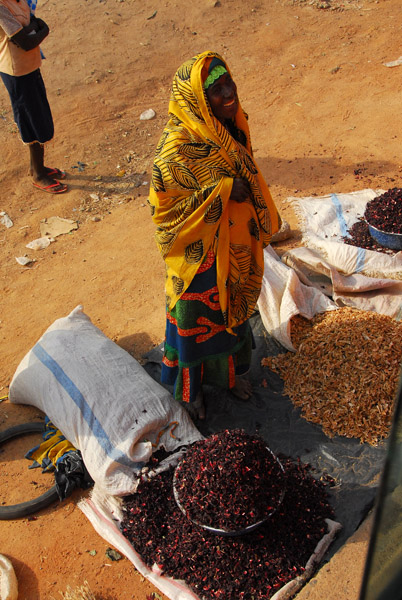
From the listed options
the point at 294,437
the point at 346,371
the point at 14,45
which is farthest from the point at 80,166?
the point at 294,437

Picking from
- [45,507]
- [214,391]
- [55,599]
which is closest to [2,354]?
[45,507]

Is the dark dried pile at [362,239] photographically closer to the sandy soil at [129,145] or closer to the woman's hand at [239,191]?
the sandy soil at [129,145]

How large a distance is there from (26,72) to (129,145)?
167 cm

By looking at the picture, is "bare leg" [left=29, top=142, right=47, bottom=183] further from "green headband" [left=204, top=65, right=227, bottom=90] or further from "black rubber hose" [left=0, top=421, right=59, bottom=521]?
"black rubber hose" [left=0, top=421, right=59, bottom=521]

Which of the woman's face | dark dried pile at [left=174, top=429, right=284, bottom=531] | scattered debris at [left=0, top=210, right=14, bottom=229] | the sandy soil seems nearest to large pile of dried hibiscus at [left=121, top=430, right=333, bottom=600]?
dark dried pile at [left=174, top=429, right=284, bottom=531]

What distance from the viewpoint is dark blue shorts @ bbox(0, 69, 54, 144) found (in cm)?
562

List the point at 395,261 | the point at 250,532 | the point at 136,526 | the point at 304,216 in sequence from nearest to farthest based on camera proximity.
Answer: the point at 250,532 < the point at 136,526 < the point at 395,261 < the point at 304,216

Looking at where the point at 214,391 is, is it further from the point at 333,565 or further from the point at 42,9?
the point at 42,9

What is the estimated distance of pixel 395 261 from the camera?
14.1 ft

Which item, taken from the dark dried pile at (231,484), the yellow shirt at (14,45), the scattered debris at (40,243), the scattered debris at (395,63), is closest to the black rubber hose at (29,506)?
the dark dried pile at (231,484)

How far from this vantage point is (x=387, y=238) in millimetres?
4496

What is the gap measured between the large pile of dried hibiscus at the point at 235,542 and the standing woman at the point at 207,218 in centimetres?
59

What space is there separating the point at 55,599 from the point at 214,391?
153cm

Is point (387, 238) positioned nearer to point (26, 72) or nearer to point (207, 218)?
point (207, 218)
